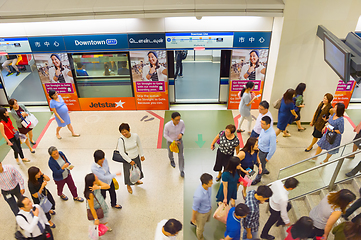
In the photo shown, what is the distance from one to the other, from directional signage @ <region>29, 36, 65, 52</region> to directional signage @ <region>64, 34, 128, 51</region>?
19 cm

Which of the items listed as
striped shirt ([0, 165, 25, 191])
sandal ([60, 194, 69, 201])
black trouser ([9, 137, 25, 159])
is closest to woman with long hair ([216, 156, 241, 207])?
sandal ([60, 194, 69, 201])

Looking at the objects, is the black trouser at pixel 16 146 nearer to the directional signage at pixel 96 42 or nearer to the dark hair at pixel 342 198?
the directional signage at pixel 96 42

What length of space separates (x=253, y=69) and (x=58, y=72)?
243 inches

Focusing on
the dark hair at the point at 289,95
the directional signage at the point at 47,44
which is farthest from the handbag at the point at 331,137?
the directional signage at the point at 47,44

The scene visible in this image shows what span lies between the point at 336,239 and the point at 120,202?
4015 mm

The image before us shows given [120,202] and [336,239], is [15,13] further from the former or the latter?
[336,239]

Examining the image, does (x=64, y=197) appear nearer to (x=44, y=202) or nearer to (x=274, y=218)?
(x=44, y=202)

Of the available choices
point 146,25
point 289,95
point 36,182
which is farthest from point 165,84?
point 36,182

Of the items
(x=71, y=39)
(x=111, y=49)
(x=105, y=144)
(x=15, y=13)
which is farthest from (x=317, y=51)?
(x=15, y=13)

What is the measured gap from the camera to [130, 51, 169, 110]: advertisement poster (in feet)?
26.7

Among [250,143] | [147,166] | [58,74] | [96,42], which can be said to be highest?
[96,42]

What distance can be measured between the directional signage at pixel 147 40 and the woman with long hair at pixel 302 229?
5.97 meters

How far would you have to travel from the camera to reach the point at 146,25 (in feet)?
25.2

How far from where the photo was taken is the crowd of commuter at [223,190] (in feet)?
12.6
